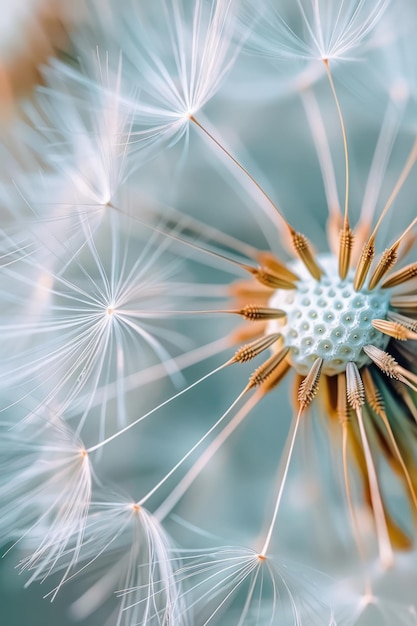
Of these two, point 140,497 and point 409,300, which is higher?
point 409,300

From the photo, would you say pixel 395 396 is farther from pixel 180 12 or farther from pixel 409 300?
pixel 180 12

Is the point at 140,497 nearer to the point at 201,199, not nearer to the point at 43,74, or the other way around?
the point at 201,199

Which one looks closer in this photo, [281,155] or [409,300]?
[409,300]

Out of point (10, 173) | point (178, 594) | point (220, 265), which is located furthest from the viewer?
point (220, 265)

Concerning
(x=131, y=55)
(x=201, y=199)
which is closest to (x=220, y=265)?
(x=201, y=199)

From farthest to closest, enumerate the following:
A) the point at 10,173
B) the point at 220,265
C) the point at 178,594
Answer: the point at 220,265 → the point at 10,173 → the point at 178,594

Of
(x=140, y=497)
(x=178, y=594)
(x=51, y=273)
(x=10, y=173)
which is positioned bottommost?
(x=178, y=594)

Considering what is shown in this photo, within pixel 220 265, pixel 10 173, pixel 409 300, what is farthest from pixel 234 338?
pixel 10 173
